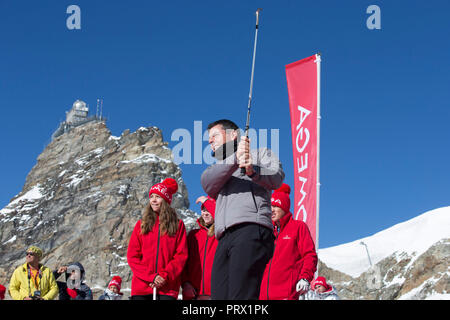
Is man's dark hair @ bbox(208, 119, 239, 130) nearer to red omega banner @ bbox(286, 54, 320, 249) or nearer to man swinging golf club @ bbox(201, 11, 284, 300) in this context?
man swinging golf club @ bbox(201, 11, 284, 300)

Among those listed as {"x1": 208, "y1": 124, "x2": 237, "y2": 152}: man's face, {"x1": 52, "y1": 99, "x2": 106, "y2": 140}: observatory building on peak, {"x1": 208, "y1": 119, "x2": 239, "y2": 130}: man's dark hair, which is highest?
{"x1": 52, "y1": 99, "x2": 106, "y2": 140}: observatory building on peak

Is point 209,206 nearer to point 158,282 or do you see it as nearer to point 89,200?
point 158,282

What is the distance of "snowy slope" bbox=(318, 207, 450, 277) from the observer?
206ft

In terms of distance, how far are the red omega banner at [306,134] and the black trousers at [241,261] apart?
21.0 ft

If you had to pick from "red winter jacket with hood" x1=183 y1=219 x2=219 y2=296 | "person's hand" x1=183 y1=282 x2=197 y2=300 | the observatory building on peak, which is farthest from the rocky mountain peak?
"person's hand" x1=183 y1=282 x2=197 y2=300

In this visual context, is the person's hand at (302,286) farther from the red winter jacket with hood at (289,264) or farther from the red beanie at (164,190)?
the red beanie at (164,190)

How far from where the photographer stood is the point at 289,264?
6.73m

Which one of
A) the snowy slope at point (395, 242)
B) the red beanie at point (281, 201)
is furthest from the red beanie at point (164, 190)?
the snowy slope at point (395, 242)

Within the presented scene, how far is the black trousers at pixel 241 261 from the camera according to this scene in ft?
13.3

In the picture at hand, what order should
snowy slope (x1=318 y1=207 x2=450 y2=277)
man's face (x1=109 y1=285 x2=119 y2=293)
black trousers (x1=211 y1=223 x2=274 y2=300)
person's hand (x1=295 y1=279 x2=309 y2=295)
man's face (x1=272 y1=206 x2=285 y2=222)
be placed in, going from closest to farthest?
1. black trousers (x1=211 y1=223 x2=274 y2=300)
2. person's hand (x1=295 y1=279 x2=309 y2=295)
3. man's face (x1=272 y1=206 x2=285 y2=222)
4. man's face (x1=109 y1=285 x2=119 y2=293)
5. snowy slope (x1=318 y1=207 x2=450 y2=277)

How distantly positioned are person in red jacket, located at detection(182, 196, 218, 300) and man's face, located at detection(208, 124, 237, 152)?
2.76m

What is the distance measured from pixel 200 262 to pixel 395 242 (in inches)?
3206

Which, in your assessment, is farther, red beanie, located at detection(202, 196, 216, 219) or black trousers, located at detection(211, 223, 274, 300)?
red beanie, located at detection(202, 196, 216, 219)

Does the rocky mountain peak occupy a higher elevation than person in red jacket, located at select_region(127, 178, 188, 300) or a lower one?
higher
